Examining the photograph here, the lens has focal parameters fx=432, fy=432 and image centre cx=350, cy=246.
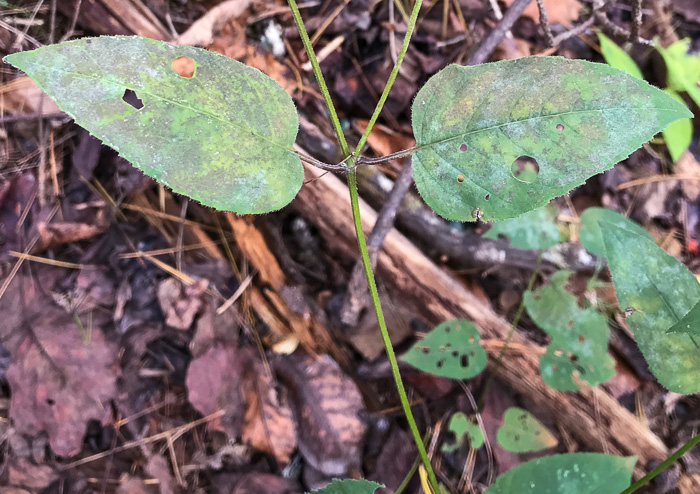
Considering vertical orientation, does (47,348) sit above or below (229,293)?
below

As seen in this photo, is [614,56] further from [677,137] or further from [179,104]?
[179,104]

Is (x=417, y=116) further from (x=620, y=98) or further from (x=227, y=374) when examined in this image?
(x=227, y=374)

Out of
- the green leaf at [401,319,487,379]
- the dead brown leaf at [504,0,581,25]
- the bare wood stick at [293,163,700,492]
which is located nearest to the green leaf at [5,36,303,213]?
the bare wood stick at [293,163,700,492]

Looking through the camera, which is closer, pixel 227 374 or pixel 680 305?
pixel 680 305

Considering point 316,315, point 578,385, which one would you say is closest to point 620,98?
point 578,385

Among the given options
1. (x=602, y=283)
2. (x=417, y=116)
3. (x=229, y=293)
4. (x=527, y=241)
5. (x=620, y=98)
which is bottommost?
(x=229, y=293)

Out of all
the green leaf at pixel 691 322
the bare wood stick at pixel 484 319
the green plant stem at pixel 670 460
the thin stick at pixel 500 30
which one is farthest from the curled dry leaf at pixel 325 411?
the thin stick at pixel 500 30

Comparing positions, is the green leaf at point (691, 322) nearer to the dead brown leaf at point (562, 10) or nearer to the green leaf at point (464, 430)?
the green leaf at point (464, 430)
